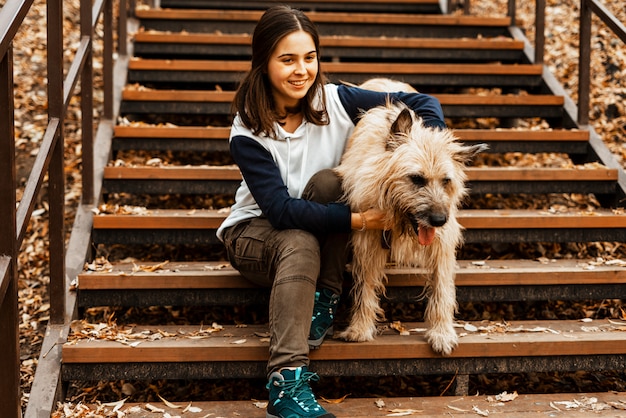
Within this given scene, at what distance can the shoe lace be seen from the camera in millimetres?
2701

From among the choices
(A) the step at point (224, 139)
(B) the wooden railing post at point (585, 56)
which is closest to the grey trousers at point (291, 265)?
(A) the step at point (224, 139)

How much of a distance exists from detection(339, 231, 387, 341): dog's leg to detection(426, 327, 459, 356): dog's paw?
27 centimetres

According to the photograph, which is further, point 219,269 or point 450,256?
point 219,269

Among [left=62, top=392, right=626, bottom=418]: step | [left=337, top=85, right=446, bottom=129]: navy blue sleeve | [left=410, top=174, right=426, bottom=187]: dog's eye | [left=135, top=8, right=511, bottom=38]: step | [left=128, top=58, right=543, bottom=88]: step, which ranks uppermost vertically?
[left=135, top=8, right=511, bottom=38]: step

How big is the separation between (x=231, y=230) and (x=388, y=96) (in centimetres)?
98

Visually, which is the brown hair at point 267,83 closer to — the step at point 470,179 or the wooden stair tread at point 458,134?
the step at point 470,179

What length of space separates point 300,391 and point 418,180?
97cm

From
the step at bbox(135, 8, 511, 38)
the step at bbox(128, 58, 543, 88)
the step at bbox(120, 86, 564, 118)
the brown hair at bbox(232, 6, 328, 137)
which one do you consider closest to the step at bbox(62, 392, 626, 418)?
the brown hair at bbox(232, 6, 328, 137)

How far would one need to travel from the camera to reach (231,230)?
329 centimetres

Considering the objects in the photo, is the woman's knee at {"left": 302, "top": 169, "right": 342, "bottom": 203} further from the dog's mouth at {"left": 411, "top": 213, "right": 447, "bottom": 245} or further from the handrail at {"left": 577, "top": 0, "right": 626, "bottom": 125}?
the handrail at {"left": 577, "top": 0, "right": 626, "bottom": 125}

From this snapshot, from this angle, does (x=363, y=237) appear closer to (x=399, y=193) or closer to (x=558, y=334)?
(x=399, y=193)

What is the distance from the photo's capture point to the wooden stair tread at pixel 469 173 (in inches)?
162

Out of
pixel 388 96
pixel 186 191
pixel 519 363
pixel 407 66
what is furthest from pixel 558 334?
pixel 407 66

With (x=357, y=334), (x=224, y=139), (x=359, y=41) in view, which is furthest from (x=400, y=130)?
(x=359, y=41)
